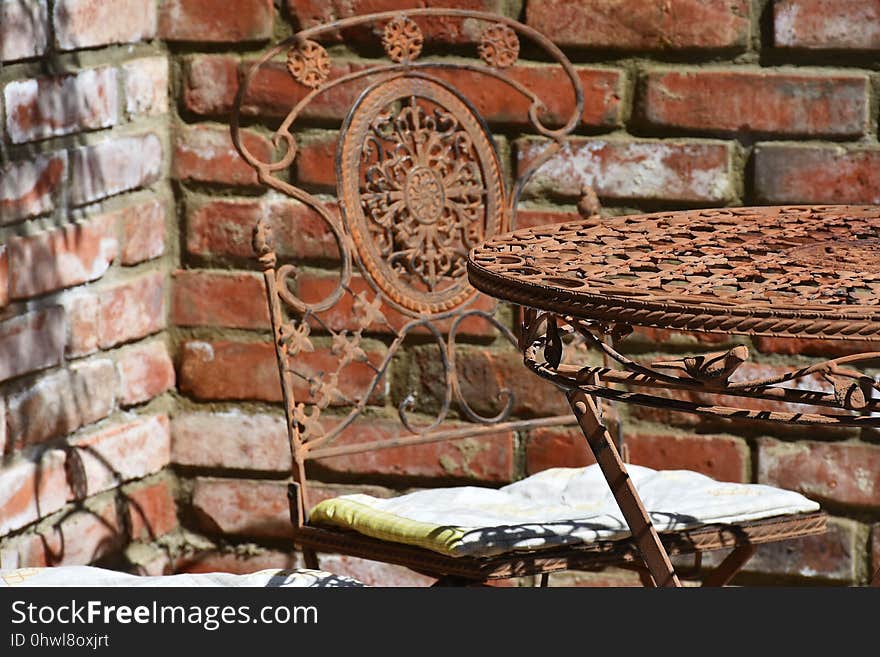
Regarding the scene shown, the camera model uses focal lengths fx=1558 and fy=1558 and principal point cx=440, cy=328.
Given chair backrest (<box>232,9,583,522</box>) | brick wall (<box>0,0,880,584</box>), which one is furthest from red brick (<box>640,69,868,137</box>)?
chair backrest (<box>232,9,583,522</box>)

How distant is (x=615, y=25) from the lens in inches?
100

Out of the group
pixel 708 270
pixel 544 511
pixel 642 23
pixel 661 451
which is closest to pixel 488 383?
pixel 661 451

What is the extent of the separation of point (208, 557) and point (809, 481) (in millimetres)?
1076

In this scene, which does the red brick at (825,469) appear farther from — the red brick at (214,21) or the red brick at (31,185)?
the red brick at (31,185)

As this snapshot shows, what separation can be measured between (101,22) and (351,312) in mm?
632

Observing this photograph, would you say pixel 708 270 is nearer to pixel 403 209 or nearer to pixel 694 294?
pixel 694 294

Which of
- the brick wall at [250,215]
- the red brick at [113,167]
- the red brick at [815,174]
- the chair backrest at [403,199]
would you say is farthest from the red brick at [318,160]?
the red brick at [815,174]

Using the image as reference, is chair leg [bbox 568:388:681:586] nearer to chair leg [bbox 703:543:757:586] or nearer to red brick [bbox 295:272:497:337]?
chair leg [bbox 703:543:757:586]

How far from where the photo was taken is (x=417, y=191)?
2314 mm

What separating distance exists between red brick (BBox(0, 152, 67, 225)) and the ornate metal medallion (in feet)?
1.52

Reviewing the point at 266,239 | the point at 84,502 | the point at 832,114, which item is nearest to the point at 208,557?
the point at 84,502

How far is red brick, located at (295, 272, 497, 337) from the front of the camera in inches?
103

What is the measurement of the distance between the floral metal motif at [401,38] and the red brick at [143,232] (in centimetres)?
57

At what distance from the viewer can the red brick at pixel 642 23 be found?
2512 millimetres
